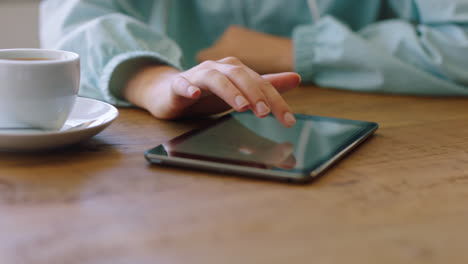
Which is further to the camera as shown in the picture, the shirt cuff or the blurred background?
the blurred background

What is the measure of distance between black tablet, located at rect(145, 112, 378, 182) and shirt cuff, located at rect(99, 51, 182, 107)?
0.17 meters

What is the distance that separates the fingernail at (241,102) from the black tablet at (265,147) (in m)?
0.03

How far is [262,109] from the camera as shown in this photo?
48 cm

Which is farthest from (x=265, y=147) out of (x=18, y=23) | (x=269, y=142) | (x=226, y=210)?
(x=18, y=23)

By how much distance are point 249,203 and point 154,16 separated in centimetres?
74

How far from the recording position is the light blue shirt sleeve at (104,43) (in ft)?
2.27

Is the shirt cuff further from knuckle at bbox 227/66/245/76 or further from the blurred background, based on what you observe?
the blurred background

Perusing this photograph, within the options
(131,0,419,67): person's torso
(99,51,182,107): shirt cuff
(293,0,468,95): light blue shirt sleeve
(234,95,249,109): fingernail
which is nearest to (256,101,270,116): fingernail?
(234,95,249,109): fingernail

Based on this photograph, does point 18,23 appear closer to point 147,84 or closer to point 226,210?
point 147,84

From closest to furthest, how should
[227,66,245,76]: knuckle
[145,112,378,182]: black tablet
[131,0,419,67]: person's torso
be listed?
[145,112,378,182]: black tablet < [227,66,245,76]: knuckle < [131,0,419,67]: person's torso

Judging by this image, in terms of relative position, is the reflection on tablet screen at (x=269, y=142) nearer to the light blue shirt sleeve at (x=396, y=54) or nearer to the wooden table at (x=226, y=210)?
the wooden table at (x=226, y=210)

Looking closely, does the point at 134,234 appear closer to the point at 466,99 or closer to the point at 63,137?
the point at 63,137

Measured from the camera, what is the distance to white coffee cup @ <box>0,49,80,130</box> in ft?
1.38

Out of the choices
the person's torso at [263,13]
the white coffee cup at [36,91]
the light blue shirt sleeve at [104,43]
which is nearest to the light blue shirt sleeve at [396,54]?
the person's torso at [263,13]
